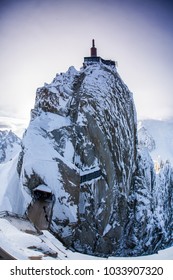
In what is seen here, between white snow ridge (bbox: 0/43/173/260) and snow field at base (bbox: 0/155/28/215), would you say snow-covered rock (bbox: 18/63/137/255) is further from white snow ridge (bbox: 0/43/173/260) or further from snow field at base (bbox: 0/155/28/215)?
snow field at base (bbox: 0/155/28/215)

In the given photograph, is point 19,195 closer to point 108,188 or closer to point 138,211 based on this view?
point 108,188

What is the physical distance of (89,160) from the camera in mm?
21688

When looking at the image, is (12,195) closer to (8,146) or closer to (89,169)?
(89,169)

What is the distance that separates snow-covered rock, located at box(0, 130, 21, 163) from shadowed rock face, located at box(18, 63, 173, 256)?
65417 millimetres

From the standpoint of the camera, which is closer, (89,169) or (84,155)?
(89,169)

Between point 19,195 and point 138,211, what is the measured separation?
49.9ft

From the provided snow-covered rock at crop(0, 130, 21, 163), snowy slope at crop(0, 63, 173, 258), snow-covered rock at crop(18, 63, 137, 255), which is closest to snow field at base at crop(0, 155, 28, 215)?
snowy slope at crop(0, 63, 173, 258)

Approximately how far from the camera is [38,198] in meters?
16.4

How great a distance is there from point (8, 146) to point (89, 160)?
81.4 m

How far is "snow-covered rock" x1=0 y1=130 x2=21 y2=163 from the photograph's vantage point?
3558 inches

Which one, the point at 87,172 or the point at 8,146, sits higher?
the point at 8,146

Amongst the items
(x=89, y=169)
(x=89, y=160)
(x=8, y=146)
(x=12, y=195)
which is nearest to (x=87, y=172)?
(x=89, y=169)
